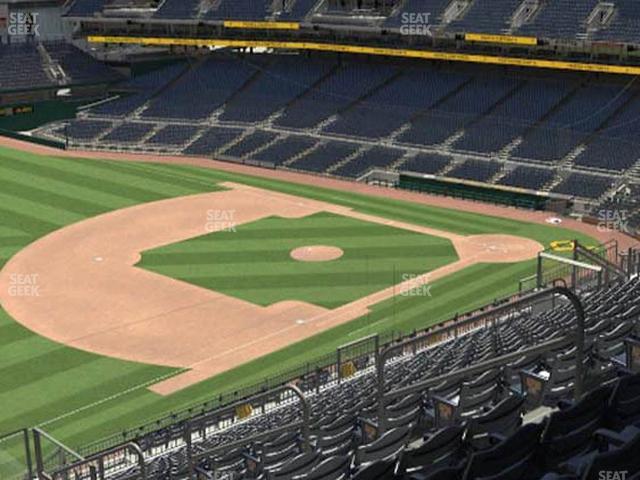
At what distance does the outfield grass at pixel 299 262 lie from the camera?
3806 cm

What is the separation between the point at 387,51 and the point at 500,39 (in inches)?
359

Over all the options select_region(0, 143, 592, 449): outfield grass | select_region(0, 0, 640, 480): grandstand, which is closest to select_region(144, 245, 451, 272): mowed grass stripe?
select_region(0, 0, 640, 480): grandstand

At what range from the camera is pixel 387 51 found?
214 ft

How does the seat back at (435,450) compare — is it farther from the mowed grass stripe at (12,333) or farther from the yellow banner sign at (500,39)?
the yellow banner sign at (500,39)

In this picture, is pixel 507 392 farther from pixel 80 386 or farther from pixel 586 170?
pixel 586 170

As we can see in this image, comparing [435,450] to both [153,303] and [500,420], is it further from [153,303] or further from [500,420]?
[153,303]

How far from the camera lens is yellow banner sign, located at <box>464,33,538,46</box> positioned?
5788cm

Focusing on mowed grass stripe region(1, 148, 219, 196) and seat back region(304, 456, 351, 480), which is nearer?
seat back region(304, 456, 351, 480)

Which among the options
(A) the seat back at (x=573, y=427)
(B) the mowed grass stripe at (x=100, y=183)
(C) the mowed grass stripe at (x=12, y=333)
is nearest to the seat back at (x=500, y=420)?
(A) the seat back at (x=573, y=427)

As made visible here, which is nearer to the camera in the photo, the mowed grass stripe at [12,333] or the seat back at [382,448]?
the seat back at [382,448]

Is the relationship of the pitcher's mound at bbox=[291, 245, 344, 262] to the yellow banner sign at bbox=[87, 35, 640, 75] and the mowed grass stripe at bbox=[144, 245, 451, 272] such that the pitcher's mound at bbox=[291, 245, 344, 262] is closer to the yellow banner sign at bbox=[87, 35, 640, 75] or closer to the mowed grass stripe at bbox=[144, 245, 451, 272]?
the mowed grass stripe at bbox=[144, 245, 451, 272]

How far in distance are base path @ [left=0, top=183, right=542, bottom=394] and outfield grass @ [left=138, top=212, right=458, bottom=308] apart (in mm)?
724

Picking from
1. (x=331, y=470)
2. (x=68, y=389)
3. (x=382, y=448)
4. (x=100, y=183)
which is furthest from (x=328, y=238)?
(x=331, y=470)

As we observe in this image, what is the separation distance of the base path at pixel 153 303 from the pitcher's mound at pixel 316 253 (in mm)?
4718
